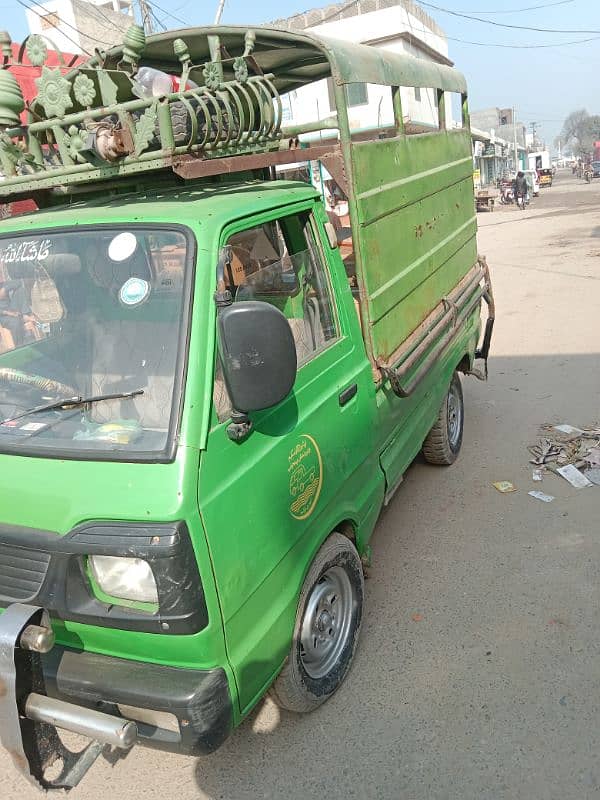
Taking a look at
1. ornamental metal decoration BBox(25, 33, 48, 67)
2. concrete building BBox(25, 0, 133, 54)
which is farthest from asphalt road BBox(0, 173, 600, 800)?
concrete building BBox(25, 0, 133, 54)

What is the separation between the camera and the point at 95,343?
216 cm

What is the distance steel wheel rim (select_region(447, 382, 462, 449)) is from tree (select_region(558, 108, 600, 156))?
318ft

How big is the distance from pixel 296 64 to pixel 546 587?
3.46 metres

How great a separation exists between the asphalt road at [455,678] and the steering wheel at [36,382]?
1534 millimetres

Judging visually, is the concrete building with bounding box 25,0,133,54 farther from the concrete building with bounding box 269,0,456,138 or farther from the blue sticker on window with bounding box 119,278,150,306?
the blue sticker on window with bounding box 119,278,150,306

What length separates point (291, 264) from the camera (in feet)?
8.71

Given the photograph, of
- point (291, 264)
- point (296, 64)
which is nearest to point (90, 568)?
point (291, 264)

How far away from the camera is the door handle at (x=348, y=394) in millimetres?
2659

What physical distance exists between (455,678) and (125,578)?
5.48 ft

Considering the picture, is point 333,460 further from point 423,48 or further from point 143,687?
point 423,48

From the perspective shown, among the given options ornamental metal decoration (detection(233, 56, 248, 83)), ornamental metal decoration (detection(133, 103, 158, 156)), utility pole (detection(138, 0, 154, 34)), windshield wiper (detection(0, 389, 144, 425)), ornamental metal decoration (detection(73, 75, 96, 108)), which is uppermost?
utility pole (detection(138, 0, 154, 34))

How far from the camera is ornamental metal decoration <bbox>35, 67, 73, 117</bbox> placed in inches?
101

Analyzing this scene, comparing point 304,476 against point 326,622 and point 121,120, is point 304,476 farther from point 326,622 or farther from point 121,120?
point 121,120

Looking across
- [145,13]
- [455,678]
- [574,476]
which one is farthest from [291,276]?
[145,13]
